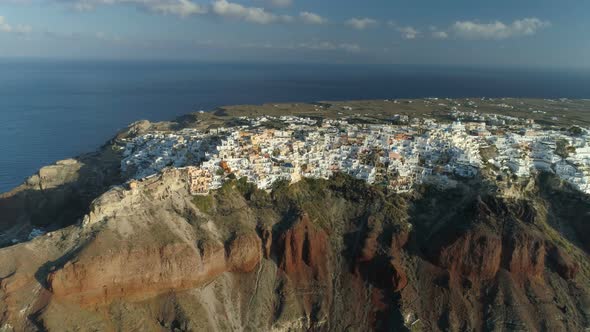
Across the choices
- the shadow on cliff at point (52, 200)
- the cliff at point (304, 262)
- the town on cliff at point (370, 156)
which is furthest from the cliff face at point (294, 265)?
the shadow on cliff at point (52, 200)

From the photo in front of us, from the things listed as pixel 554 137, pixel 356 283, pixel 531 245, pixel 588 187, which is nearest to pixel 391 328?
pixel 356 283

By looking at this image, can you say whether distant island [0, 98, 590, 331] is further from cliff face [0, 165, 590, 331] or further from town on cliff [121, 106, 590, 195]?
town on cliff [121, 106, 590, 195]

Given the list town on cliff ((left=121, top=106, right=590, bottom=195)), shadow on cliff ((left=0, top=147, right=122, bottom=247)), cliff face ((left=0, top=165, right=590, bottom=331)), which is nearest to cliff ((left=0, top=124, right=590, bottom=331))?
cliff face ((left=0, top=165, right=590, bottom=331))

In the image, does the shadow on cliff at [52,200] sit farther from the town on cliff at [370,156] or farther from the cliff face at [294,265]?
the cliff face at [294,265]

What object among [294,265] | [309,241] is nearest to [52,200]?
[294,265]

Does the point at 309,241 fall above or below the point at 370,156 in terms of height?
below

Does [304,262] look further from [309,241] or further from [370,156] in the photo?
[370,156]
